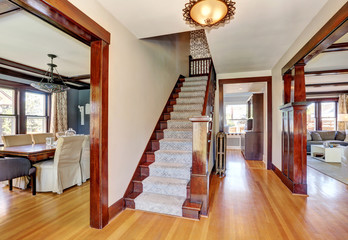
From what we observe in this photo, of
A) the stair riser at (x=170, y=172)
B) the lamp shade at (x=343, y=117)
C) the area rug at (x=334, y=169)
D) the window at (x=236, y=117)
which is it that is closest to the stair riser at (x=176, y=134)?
the stair riser at (x=170, y=172)

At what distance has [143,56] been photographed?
2.92 metres

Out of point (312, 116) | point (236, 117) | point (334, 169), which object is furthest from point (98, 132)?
point (312, 116)

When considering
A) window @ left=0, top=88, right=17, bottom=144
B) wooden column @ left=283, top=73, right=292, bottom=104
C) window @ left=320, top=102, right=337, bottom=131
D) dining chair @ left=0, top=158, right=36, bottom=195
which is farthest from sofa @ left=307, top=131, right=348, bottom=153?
window @ left=0, top=88, right=17, bottom=144

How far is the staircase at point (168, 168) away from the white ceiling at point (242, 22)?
5.01 ft

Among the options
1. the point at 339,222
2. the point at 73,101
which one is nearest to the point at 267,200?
the point at 339,222

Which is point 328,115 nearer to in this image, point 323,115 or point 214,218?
point 323,115

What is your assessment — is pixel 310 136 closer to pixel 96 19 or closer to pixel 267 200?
pixel 267 200

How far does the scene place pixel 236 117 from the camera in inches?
336

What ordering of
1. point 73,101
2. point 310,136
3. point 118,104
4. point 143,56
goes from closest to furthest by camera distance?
point 118,104 < point 143,56 < point 73,101 < point 310,136

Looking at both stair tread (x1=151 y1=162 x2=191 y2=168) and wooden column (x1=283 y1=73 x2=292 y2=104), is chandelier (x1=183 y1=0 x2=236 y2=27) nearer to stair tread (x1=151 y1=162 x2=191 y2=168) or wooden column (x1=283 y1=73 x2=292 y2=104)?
stair tread (x1=151 y1=162 x2=191 y2=168)

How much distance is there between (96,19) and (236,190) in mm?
3189

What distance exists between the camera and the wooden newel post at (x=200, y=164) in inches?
86.1

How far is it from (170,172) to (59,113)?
4854mm

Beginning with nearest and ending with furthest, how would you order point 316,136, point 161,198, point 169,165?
point 161,198, point 169,165, point 316,136
